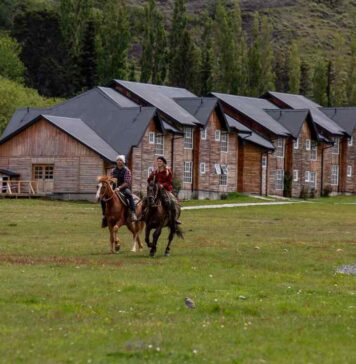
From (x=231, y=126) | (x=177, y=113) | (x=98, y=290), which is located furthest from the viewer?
(x=231, y=126)

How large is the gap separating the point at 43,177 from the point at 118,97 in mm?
11454

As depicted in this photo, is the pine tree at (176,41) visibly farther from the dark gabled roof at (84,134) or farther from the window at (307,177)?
the dark gabled roof at (84,134)

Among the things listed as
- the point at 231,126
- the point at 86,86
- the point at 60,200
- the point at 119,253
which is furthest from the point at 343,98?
the point at 119,253

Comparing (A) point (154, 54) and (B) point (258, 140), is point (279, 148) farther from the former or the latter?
(A) point (154, 54)

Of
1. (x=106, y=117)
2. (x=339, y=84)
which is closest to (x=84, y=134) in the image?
(x=106, y=117)

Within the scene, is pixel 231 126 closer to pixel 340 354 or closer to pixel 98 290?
pixel 98 290

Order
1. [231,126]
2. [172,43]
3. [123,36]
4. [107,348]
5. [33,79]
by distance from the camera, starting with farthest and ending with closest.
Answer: [33,79], [172,43], [123,36], [231,126], [107,348]

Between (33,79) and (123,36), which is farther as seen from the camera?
(33,79)

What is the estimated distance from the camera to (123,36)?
108688 mm

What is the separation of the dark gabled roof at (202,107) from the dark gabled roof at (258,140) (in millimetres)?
3568

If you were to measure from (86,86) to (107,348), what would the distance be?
339 feet

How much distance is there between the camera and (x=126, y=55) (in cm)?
11338

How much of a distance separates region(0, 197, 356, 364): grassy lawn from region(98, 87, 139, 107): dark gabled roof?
43226 mm

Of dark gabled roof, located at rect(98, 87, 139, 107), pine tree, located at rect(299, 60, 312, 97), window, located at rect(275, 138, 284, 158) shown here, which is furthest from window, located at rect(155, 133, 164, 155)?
pine tree, located at rect(299, 60, 312, 97)
